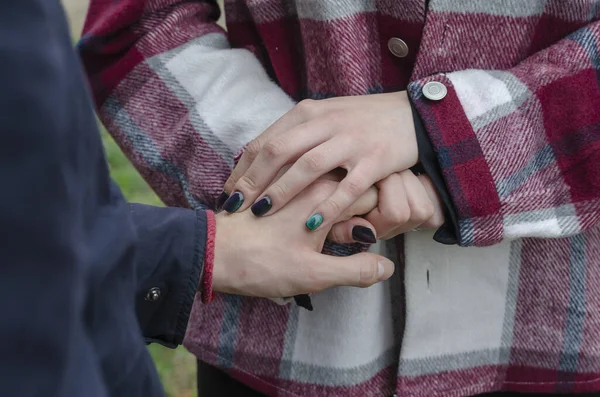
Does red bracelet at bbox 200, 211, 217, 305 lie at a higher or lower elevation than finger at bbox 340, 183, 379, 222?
lower

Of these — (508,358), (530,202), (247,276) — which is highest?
(530,202)

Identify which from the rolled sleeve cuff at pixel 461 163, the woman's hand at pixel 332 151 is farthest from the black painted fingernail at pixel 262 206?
the rolled sleeve cuff at pixel 461 163

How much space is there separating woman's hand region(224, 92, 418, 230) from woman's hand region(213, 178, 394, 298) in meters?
0.02

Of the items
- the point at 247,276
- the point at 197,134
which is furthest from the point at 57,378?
the point at 197,134

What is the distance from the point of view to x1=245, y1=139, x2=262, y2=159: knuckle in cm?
89

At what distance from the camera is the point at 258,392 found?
111 centimetres

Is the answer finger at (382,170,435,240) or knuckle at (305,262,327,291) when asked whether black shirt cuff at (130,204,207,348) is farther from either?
finger at (382,170,435,240)

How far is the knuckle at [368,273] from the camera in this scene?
88 centimetres

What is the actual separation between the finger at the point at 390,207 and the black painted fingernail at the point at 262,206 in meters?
0.12

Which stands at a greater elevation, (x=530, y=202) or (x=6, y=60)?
(x=6, y=60)

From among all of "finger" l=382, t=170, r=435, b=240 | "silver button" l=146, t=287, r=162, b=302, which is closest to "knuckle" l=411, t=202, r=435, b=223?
"finger" l=382, t=170, r=435, b=240

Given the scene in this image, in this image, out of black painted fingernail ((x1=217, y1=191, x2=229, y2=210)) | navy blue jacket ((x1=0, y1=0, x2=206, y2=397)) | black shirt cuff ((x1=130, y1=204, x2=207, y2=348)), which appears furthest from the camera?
black painted fingernail ((x1=217, y1=191, x2=229, y2=210))

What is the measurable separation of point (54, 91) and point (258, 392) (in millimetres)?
800

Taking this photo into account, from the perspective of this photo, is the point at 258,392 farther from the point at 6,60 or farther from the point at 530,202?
the point at 6,60
